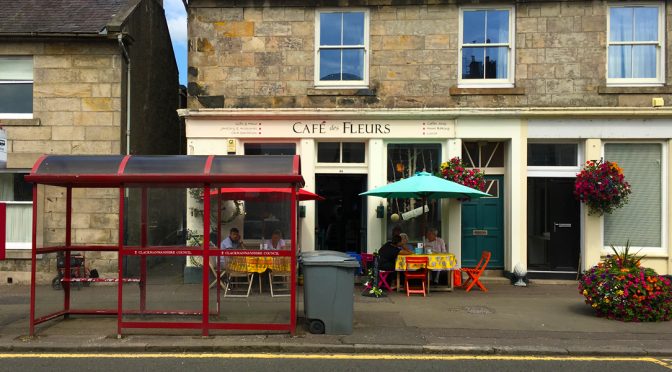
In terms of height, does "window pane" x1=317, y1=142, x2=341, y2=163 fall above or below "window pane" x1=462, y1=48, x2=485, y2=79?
below

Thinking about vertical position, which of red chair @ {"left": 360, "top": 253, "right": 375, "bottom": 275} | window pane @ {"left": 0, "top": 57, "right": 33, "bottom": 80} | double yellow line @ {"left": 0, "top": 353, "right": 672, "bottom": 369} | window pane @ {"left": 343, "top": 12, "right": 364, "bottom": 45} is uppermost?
window pane @ {"left": 343, "top": 12, "right": 364, "bottom": 45}

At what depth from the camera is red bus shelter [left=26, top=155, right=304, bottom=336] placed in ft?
24.9

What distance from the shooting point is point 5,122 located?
12.5 m

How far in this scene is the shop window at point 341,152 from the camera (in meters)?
12.9

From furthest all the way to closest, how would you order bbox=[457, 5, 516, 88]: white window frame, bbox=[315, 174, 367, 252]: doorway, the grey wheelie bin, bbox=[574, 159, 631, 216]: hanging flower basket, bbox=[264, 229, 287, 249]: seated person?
bbox=[315, 174, 367, 252]: doorway
bbox=[457, 5, 516, 88]: white window frame
bbox=[574, 159, 631, 216]: hanging flower basket
bbox=[264, 229, 287, 249]: seated person
the grey wheelie bin

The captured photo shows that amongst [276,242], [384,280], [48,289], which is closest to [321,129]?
[384,280]

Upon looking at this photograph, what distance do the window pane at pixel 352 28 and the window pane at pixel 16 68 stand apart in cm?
738

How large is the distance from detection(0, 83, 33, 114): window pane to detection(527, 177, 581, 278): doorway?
1191 cm

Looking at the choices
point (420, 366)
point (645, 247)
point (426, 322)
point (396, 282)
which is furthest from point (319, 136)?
point (645, 247)

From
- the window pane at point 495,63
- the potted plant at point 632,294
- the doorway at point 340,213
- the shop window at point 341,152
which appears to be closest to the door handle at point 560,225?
the window pane at point 495,63

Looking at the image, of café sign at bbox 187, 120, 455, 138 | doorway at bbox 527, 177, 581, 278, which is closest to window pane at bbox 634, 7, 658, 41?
doorway at bbox 527, 177, 581, 278

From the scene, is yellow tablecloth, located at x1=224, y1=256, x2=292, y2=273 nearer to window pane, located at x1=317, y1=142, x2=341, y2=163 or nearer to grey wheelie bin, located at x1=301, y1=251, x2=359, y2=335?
grey wheelie bin, located at x1=301, y1=251, x2=359, y2=335

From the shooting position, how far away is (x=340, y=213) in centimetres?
1315

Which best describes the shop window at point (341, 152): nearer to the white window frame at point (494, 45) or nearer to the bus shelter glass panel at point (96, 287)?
the white window frame at point (494, 45)
